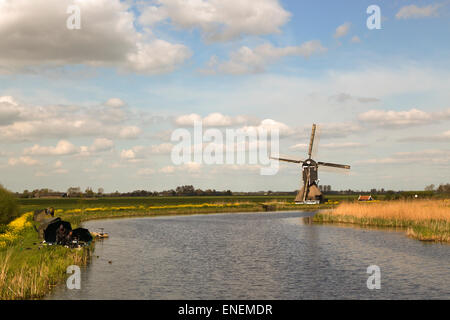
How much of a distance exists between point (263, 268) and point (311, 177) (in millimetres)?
67186

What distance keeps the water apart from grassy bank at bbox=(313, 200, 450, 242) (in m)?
2.03

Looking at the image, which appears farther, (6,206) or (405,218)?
(405,218)

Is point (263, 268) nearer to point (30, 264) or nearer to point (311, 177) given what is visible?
point (30, 264)

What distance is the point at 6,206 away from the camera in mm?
40000

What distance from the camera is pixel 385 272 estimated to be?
2142 centimetres

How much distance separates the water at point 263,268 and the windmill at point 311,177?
50.4 metres

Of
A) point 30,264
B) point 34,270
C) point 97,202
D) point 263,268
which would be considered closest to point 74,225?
point 30,264

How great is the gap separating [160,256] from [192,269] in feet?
16.2

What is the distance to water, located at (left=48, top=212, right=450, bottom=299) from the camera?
57.5ft

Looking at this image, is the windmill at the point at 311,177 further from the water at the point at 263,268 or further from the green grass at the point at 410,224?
the water at the point at 263,268

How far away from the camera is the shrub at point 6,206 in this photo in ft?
128

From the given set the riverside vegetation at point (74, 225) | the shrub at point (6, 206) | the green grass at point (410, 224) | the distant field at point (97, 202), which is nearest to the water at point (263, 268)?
the riverside vegetation at point (74, 225)
